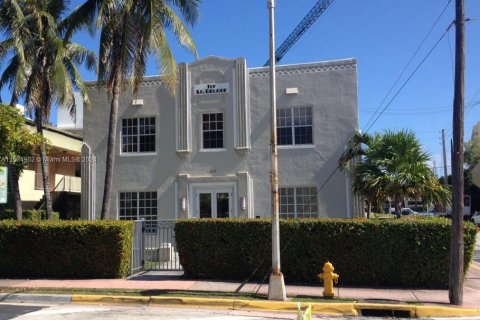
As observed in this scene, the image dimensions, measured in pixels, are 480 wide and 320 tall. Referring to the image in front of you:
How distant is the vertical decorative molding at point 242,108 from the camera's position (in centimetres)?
1944

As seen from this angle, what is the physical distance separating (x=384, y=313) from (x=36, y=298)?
23.7ft

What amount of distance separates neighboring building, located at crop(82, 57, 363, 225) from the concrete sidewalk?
19.9 feet

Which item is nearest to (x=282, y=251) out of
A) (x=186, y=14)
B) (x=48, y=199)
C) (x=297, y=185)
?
(x=297, y=185)

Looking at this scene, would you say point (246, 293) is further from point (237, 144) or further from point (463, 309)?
point (237, 144)

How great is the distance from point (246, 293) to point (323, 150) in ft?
29.3

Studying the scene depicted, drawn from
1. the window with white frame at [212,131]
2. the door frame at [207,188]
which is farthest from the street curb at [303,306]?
the window with white frame at [212,131]

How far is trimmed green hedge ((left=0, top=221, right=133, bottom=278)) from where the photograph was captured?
44.1 feet

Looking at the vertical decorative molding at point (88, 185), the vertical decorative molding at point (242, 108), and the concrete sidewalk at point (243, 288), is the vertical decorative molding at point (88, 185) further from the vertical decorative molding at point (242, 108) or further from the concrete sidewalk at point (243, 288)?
the concrete sidewalk at point (243, 288)

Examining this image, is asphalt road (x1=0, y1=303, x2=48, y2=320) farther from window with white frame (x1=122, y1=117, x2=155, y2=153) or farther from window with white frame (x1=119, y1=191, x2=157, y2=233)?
window with white frame (x1=122, y1=117, x2=155, y2=153)

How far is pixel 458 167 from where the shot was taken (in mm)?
10438

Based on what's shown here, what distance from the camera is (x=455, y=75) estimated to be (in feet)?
34.7

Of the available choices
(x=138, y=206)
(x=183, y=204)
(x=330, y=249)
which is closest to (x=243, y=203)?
(x=183, y=204)

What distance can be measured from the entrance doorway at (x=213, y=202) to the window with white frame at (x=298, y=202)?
6.38 ft

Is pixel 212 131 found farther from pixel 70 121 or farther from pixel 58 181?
pixel 70 121
